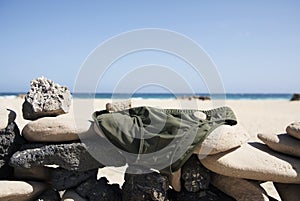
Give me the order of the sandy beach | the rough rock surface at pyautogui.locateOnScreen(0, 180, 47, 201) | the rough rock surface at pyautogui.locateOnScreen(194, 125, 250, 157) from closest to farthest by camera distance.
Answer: the rough rock surface at pyautogui.locateOnScreen(0, 180, 47, 201) → the rough rock surface at pyautogui.locateOnScreen(194, 125, 250, 157) → the sandy beach

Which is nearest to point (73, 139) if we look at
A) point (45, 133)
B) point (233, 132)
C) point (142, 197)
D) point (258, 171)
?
point (45, 133)

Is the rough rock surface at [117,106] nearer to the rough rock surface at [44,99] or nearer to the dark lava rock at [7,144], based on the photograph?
the rough rock surface at [44,99]

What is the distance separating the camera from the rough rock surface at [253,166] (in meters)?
3.85

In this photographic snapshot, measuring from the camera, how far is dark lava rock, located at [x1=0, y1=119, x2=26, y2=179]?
3.91 metres

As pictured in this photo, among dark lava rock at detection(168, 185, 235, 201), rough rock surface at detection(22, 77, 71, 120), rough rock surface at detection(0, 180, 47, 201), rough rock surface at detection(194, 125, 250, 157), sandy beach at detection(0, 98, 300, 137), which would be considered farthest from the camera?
sandy beach at detection(0, 98, 300, 137)

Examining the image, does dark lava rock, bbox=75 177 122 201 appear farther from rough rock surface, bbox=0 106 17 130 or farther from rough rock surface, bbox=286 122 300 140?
rough rock surface, bbox=286 122 300 140

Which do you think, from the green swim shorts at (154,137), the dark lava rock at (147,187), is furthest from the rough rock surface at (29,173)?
the dark lava rock at (147,187)

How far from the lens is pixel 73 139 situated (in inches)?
155

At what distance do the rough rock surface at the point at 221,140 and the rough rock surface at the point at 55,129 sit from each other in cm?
141

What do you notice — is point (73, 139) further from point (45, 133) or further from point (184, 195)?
point (184, 195)

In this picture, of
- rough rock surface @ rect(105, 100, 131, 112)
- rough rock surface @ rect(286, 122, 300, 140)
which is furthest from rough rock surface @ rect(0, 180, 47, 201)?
rough rock surface @ rect(286, 122, 300, 140)

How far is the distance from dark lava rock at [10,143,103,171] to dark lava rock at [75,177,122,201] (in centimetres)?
29

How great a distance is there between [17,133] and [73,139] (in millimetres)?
717

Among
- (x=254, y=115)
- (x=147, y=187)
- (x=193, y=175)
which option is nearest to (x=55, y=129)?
(x=147, y=187)
